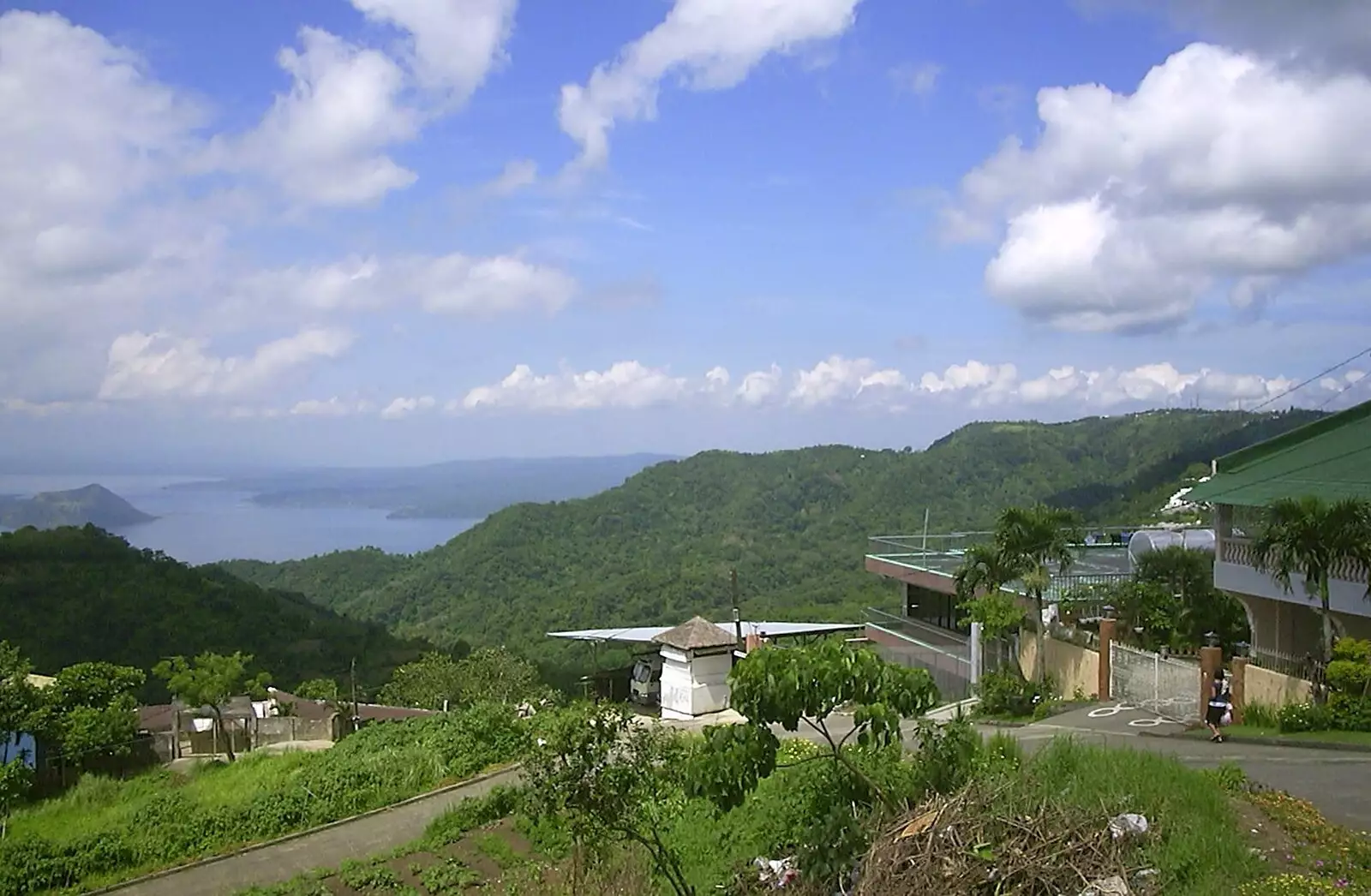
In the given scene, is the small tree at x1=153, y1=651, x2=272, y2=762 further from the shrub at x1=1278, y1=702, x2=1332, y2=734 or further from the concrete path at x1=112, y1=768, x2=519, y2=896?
the shrub at x1=1278, y1=702, x2=1332, y2=734

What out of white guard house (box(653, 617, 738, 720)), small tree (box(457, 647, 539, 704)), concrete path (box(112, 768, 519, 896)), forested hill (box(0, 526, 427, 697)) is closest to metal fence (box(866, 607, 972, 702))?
white guard house (box(653, 617, 738, 720))

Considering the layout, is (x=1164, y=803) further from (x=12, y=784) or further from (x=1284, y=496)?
(x=12, y=784)

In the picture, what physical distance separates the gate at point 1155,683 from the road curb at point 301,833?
31.3ft

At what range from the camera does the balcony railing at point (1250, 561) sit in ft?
47.4

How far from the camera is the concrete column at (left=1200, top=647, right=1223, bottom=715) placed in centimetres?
1461

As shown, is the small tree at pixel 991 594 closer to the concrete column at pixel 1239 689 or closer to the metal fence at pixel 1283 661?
the metal fence at pixel 1283 661

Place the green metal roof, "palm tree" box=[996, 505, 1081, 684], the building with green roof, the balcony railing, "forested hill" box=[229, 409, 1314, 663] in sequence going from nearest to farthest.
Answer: the balcony railing < the building with green roof < the green metal roof < "palm tree" box=[996, 505, 1081, 684] < "forested hill" box=[229, 409, 1314, 663]

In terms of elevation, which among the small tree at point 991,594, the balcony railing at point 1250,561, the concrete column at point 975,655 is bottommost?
the concrete column at point 975,655

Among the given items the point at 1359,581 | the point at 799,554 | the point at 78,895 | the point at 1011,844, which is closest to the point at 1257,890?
the point at 1011,844

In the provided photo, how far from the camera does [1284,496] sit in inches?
615

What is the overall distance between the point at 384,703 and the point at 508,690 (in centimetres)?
598

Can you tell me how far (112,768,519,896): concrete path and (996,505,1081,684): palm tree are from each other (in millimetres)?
9687

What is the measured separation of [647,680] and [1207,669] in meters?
13.5

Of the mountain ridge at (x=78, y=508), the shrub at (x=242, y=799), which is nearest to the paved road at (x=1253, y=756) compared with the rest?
the shrub at (x=242, y=799)
